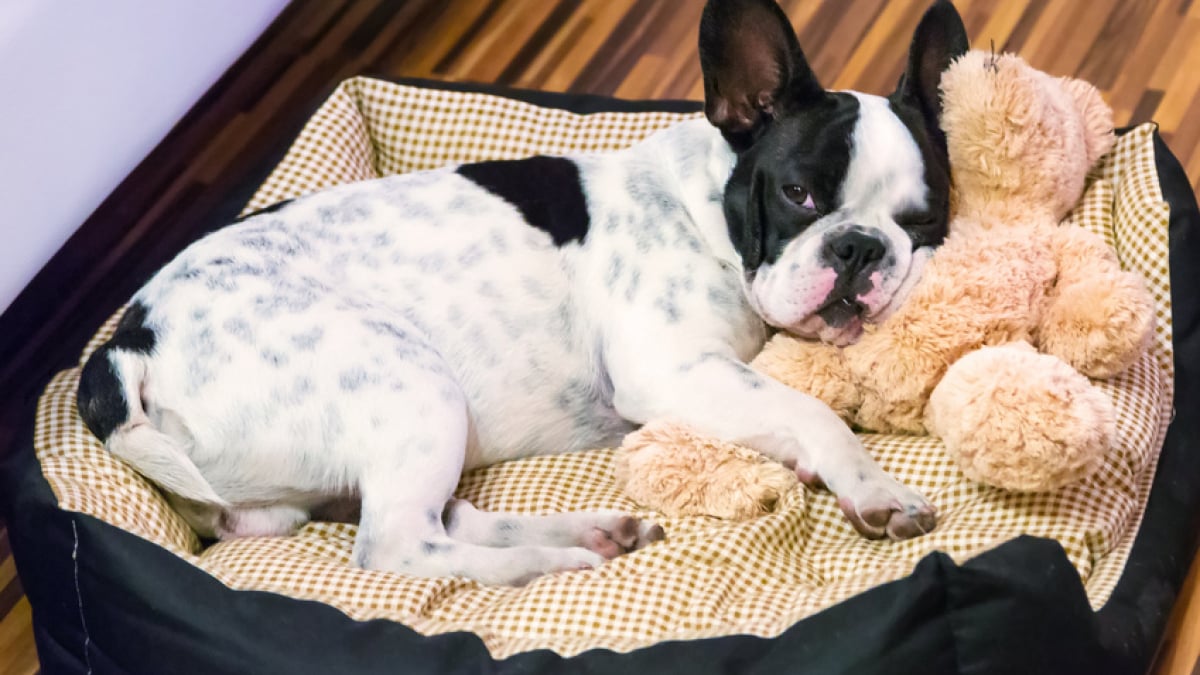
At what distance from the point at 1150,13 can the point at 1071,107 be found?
176cm

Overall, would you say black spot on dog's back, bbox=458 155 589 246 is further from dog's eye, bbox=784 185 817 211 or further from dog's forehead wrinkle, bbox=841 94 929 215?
dog's forehead wrinkle, bbox=841 94 929 215

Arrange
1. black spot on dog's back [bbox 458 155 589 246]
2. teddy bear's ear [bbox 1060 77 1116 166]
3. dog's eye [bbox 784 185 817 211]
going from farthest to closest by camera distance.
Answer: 1. teddy bear's ear [bbox 1060 77 1116 166]
2. black spot on dog's back [bbox 458 155 589 246]
3. dog's eye [bbox 784 185 817 211]

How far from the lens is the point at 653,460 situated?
2529 mm

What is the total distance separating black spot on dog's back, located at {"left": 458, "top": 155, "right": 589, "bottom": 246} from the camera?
2.80 meters

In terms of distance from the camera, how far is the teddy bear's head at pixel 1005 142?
255 centimetres

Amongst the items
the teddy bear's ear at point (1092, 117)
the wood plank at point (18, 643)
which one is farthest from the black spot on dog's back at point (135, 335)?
the teddy bear's ear at point (1092, 117)

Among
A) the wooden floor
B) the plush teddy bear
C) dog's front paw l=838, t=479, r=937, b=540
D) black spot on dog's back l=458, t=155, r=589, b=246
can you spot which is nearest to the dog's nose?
the plush teddy bear

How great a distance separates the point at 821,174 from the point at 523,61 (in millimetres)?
2252

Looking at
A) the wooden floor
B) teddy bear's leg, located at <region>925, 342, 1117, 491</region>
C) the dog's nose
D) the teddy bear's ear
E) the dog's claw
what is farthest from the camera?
the wooden floor

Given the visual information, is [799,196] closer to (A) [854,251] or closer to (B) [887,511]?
(A) [854,251]

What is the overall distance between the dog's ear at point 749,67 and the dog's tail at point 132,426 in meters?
1.21

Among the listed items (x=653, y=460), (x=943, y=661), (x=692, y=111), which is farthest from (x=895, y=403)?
(x=692, y=111)

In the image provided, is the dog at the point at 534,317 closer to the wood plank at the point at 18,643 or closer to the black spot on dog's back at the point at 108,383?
the black spot on dog's back at the point at 108,383

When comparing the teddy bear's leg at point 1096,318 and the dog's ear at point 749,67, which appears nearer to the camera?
the teddy bear's leg at point 1096,318
